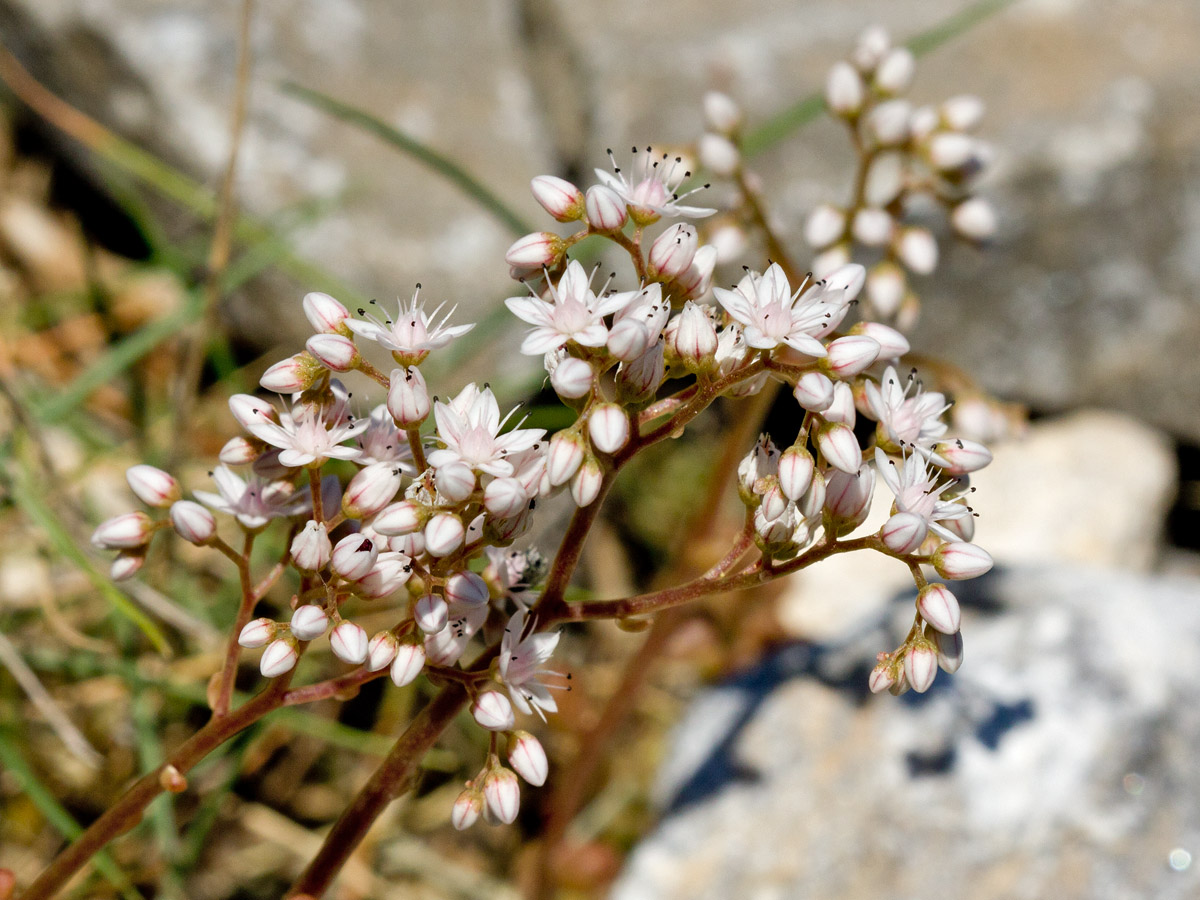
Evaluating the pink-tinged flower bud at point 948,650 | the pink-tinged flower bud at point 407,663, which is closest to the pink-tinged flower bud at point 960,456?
the pink-tinged flower bud at point 948,650

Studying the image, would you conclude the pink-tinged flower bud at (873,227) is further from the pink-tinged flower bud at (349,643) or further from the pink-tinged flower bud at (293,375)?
the pink-tinged flower bud at (349,643)

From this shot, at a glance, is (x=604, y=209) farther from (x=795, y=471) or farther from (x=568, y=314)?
(x=795, y=471)

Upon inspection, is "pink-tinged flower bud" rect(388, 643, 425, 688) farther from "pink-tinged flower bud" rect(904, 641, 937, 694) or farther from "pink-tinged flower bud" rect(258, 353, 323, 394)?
"pink-tinged flower bud" rect(904, 641, 937, 694)

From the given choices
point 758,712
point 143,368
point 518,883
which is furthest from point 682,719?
point 143,368

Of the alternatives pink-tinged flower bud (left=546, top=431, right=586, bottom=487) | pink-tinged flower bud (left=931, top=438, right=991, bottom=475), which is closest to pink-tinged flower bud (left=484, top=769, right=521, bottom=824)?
pink-tinged flower bud (left=546, top=431, right=586, bottom=487)

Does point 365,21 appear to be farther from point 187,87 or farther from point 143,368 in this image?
point 143,368

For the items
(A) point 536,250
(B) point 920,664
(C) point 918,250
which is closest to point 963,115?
(C) point 918,250
